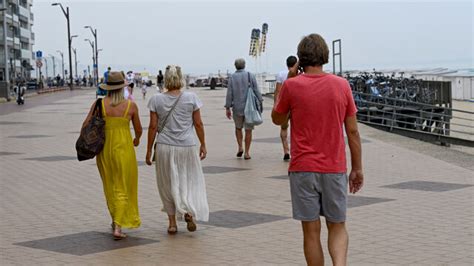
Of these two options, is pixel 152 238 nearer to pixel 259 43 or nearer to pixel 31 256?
pixel 31 256

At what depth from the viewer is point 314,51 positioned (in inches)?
230

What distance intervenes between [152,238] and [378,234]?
2.06 metres

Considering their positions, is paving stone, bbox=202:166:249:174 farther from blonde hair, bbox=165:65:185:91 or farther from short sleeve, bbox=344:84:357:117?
short sleeve, bbox=344:84:357:117

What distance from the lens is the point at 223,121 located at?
95.2 ft

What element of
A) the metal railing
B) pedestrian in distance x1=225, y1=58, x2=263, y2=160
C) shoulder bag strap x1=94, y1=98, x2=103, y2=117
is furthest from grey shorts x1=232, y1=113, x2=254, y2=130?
the metal railing

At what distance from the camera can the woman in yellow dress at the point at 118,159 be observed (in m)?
8.73

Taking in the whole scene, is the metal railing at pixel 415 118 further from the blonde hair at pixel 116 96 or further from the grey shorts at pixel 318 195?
the grey shorts at pixel 318 195

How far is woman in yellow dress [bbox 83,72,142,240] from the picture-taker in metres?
8.73

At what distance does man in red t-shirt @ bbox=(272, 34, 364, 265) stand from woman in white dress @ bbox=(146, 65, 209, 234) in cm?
306

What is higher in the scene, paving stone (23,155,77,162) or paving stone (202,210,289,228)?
paving stone (202,210,289,228)

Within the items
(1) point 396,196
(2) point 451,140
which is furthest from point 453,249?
(2) point 451,140

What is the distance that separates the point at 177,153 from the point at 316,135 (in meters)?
3.30

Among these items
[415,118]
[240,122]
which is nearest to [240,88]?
[240,122]

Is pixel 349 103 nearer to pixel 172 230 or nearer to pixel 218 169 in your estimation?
pixel 172 230
